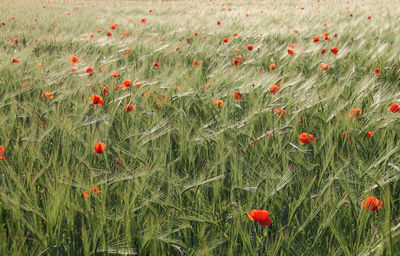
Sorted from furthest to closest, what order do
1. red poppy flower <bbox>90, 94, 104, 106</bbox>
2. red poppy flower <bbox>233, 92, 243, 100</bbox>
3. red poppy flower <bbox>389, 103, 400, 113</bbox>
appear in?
red poppy flower <bbox>233, 92, 243, 100</bbox>
red poppy flower <bbox>90, 94, 104, 106</bbox>
red poppy flower <bbox>389, 103, 400, 113</bbox>

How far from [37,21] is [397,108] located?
17.0ft

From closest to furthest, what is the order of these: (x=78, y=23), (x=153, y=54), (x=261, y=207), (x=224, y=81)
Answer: (x=261, y=207)
(x=224, y=81)
(x=153, y=54)
(x=78, y=23)

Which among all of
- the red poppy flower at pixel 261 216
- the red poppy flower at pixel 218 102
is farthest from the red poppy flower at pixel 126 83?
the red poppy flower at pixel 261 216

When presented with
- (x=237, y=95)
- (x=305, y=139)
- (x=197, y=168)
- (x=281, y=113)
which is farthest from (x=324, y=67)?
(x=197, y=168)

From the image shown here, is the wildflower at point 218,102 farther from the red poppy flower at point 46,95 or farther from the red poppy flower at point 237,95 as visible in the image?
the red poppy flower at point 46,95

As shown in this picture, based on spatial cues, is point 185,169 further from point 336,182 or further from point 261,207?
point 336,182

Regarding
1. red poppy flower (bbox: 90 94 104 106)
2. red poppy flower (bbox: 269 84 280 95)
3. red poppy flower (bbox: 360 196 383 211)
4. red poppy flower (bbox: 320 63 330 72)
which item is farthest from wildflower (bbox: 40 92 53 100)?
red poppy flower (bbox: 320 63 330 72)

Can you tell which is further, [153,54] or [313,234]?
[153,54]

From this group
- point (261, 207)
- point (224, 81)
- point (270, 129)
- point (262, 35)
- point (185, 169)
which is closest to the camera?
point (261, 207)

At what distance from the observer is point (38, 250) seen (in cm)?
70

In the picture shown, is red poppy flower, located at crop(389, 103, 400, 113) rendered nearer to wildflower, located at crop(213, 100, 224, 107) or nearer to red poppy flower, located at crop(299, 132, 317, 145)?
red poppy flower, located at crop(299, 132, 317, 145)

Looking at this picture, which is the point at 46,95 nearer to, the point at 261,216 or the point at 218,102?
the point at 218,102

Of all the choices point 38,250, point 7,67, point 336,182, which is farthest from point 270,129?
point 7,67

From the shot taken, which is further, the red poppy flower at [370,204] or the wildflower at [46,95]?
the wildflower at [46,95]
